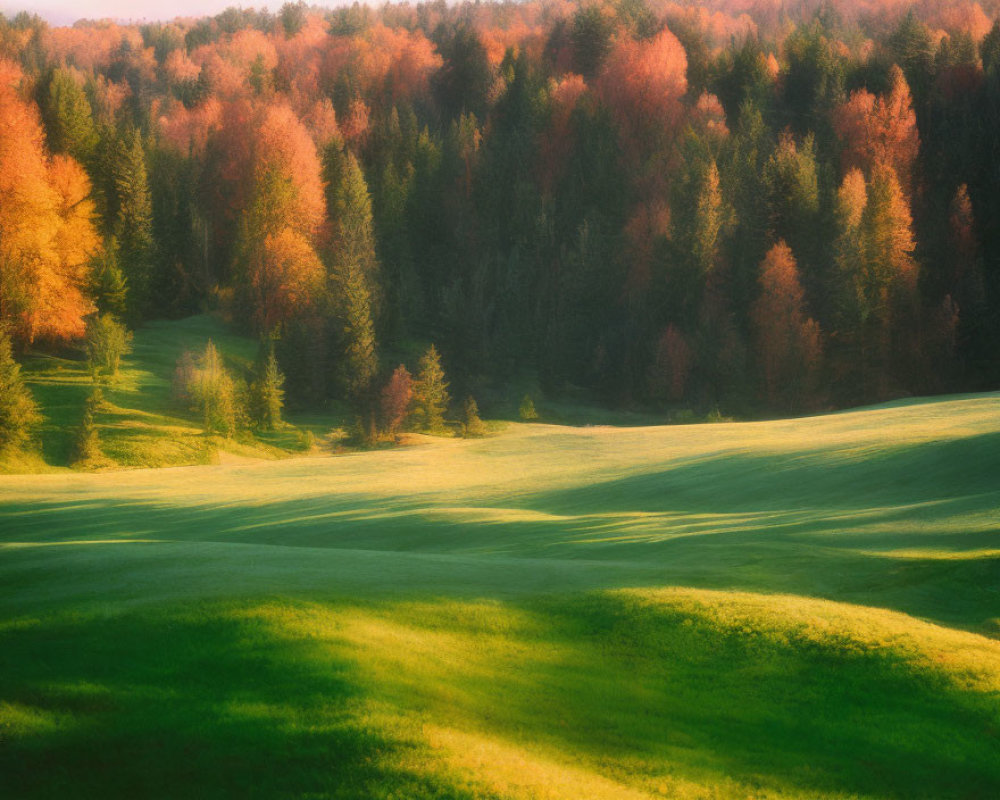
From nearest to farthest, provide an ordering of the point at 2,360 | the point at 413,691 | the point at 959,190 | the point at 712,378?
the point at 413,691 → the point at 2,360 → the point at 712,378 → the point at 959,190

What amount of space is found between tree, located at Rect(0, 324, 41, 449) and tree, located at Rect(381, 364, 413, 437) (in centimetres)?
1853

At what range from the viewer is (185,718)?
776 centimetres

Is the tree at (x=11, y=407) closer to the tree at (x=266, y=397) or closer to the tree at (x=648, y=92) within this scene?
the tree at (x=266, y=397)

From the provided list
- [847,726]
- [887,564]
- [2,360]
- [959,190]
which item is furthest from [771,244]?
[847,726]

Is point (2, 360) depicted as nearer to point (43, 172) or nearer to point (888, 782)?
point (43, 172)

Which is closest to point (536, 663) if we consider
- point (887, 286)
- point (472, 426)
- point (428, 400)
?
point (472, 426)

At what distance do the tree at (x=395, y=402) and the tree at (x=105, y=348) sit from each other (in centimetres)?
1521

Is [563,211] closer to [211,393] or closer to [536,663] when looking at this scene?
[211,393]

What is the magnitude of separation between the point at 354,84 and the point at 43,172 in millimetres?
53755

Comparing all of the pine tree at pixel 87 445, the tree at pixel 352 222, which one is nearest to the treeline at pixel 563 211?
the tree at pixel 352 222

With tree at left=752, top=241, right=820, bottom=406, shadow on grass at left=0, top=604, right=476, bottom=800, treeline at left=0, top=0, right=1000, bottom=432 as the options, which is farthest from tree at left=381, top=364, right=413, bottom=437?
shadow on grass at left=0, top=604, right=476, bottom=800

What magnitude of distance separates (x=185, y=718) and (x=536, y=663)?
3590 millimetres

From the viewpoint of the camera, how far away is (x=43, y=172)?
179 ft

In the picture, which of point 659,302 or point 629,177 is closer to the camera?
point 659,302
